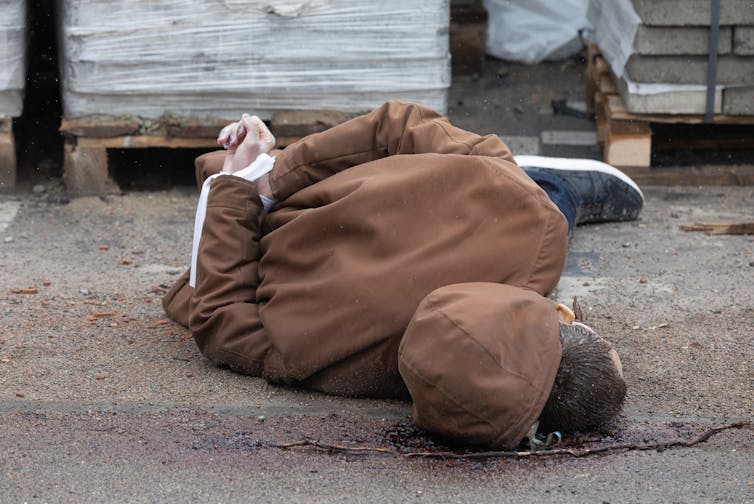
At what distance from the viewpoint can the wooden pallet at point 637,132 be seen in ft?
18.2

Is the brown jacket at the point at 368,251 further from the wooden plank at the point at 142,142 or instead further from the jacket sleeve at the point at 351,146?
the wooden plank at the point at 142,142

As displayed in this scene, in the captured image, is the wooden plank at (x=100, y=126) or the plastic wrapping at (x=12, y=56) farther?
the wooden plank at (x=100, y=126)

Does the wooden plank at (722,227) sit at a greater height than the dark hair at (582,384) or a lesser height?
lesser

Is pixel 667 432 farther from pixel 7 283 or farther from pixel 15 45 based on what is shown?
pixel 15 45

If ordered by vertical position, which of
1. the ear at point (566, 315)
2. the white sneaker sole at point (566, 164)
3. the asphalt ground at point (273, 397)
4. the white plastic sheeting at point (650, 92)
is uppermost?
the white plastic sheeting at point (650, 92)

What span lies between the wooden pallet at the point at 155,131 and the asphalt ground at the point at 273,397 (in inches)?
12.9

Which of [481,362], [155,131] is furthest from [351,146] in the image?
[155,131]

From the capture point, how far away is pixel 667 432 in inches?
127

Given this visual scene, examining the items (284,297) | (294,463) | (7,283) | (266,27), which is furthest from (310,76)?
(294,463)

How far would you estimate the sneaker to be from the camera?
488 cm

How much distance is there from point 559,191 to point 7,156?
8.64 ft

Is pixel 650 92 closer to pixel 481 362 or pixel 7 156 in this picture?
pixel 481 362

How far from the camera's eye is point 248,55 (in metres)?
5.21

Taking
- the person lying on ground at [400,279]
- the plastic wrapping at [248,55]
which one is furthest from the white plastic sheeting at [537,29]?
the person lying on ground at [400,279]
